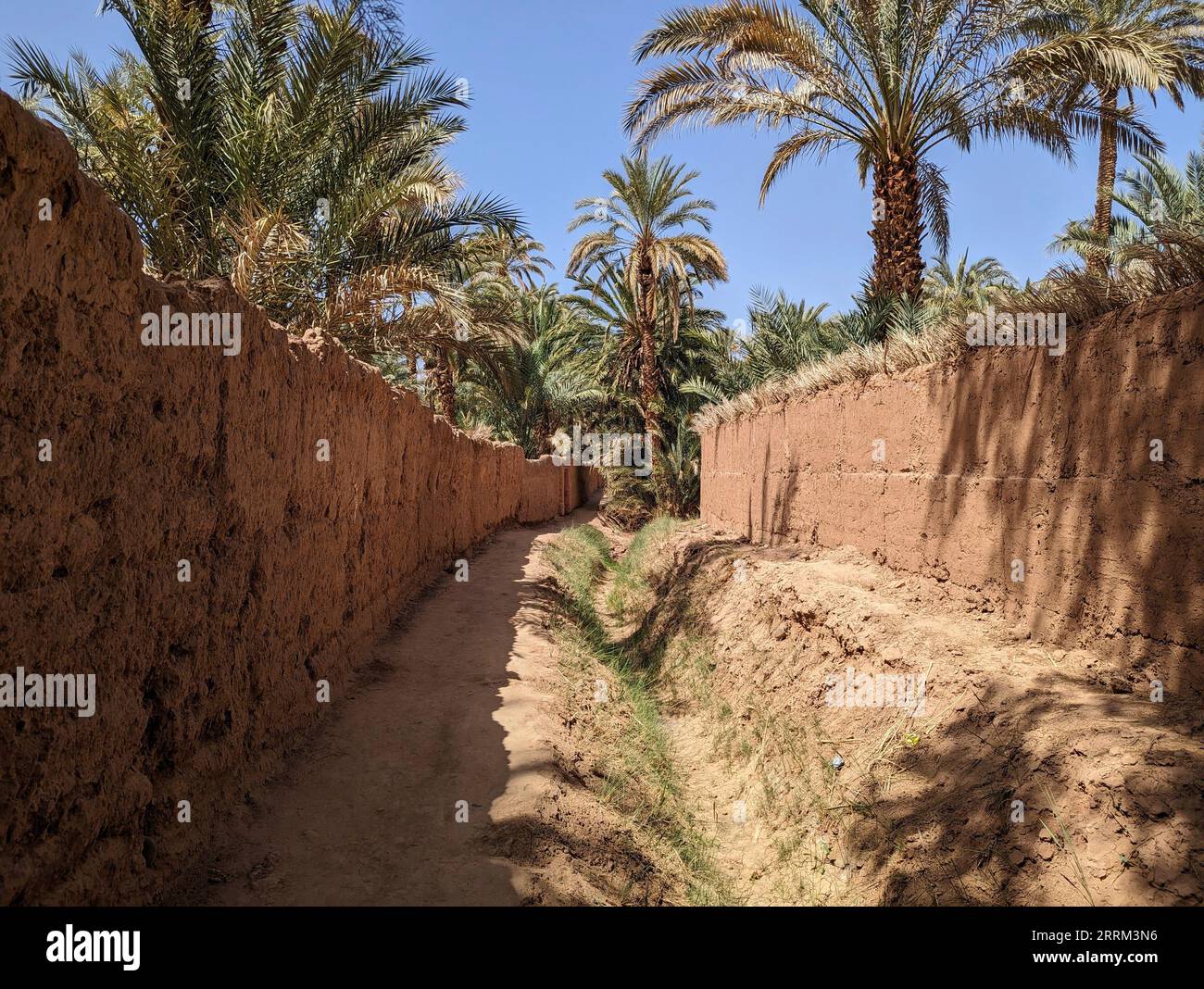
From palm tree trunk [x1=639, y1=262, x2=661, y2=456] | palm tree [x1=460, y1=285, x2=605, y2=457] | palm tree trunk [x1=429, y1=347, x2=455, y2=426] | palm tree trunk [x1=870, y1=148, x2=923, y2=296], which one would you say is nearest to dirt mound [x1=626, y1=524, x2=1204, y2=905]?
palm tree trunk [x1=870, y1=148, x2=923, y2=296]

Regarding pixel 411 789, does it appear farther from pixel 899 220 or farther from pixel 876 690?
pixel 899 220

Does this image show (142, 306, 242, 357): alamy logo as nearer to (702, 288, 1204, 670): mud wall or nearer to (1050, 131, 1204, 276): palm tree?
(702, 288, 1204, 670): mud wall

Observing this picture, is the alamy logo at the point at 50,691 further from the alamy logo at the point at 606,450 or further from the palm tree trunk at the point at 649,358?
the alamy logo at the point at 606,450

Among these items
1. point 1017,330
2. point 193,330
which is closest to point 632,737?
point 1017,330

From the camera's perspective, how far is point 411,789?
14.9 ft

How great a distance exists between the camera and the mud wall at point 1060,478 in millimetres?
3738

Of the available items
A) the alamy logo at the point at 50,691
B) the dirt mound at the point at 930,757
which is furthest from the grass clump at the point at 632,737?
the alamy logo at the point at 50,691

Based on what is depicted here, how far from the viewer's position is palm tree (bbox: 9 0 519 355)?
7.53 metres

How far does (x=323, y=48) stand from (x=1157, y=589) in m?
8.58

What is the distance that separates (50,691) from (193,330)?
167 centimetres
